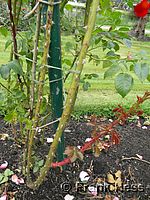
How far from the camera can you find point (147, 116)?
2.38m

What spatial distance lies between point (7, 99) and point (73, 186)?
0.51 m

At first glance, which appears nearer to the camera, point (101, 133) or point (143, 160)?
point (101, 133)

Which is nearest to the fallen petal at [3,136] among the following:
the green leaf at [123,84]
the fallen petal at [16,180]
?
the fallen petal at [16,180]

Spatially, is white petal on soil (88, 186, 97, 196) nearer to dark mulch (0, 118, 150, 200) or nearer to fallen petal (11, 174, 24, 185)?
dark mulch (0, 118, 150, 200)

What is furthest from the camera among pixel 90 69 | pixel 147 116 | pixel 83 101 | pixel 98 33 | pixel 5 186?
pixel 90 69

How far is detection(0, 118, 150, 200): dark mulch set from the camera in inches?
59.0

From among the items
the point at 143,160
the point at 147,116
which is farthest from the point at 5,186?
the point at 147,116

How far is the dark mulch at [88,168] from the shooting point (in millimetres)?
1498

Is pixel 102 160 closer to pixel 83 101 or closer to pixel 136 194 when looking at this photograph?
pixel 136 194

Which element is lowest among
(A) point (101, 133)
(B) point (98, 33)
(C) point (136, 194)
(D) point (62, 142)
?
(C) point (136, 194)

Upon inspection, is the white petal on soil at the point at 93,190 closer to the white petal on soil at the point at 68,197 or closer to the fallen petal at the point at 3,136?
the white petal on soil at the point at 68,197

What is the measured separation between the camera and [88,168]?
163 centimetres

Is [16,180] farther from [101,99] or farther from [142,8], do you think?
[101,99]

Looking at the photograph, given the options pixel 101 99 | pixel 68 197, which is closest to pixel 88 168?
pixel 68 197
